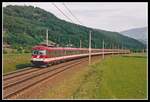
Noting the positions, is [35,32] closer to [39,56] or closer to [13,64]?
[13,64]

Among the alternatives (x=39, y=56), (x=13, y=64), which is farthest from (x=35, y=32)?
(x=39, y=56)

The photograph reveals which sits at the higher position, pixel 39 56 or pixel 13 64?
pixel 39 56

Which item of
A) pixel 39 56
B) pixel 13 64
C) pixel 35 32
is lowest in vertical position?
pixel 13 64

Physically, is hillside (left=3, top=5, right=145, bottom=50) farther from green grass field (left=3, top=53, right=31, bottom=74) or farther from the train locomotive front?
the train locomotive front

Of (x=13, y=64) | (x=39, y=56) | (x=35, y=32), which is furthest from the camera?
(x=35, y=32)

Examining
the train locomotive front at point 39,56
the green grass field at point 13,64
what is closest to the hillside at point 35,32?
the green grass field at point 13,64

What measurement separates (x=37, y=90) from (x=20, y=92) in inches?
55.4

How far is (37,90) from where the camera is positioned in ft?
84.0

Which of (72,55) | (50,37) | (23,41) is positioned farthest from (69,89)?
(50,37)

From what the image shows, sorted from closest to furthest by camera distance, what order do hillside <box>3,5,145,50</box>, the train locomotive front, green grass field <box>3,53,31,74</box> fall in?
green grass field <box>3,53,31,74</box>, the train locomotive front, hillside <box>3,5,145,50</box>

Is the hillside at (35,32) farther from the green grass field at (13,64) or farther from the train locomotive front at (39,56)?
the train locomotive front at (39,56)

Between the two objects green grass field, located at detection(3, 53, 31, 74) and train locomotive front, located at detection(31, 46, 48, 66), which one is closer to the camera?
green grass field, located at detection(3, 53, 31, 74)

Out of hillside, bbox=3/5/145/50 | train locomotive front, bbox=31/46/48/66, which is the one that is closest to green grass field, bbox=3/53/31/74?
train locomotive front, bbox=31/46/48/66

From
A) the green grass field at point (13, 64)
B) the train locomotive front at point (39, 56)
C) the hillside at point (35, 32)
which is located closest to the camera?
the green grass field at point (13, 64)
